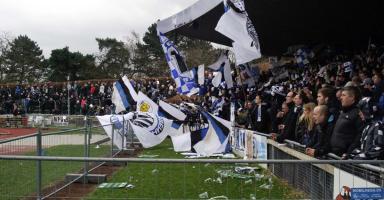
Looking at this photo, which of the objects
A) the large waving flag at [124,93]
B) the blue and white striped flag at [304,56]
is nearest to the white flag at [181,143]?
the large waving flag at [124,93]

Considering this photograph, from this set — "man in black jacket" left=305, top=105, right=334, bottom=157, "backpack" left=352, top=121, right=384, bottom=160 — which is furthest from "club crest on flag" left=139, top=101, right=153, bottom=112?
"backpack" left=352, top=121, right=384, bottom=160

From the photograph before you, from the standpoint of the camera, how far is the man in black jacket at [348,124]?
24.5ft

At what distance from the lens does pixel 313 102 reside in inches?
478

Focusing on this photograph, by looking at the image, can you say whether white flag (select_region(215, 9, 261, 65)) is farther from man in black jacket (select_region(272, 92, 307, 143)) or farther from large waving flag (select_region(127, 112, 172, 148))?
large waving flag (select_region(127, 112, 172, 148))

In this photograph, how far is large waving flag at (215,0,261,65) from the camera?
12.7 m

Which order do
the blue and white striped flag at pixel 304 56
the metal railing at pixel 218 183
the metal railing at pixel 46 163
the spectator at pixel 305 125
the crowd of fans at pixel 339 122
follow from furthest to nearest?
1. the blue and white striped flag at pixel 304 56
2. the spectator at pixel 305 125
3. the metal railing at pixel 46 163
4. the metal railing at pixel 218 183
5. the crowd of fans at pixel 339 122

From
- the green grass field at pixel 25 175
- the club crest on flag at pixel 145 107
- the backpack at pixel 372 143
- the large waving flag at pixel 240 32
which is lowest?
the green grass field at pixel 25 175

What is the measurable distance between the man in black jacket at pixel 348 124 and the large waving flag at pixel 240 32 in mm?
4985

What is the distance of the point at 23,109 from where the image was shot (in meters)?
45.0

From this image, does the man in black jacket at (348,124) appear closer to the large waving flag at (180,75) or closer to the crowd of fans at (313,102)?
the crowd of fans at (313,102)

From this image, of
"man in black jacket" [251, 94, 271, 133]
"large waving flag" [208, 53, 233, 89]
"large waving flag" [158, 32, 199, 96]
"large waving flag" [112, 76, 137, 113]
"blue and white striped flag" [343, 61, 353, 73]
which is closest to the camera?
"man in black jacket" [251, 94, 271, 133]

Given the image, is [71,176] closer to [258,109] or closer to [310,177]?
[310,177]

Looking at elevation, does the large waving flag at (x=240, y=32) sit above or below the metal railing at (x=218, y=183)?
above

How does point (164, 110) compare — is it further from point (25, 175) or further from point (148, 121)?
point (25, 175)
